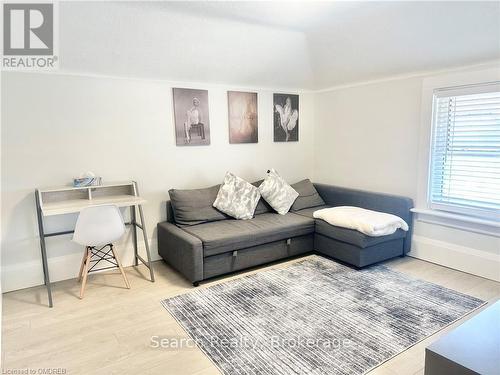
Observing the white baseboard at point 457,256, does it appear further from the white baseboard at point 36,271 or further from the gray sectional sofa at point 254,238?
the white baseboard at point 36,271

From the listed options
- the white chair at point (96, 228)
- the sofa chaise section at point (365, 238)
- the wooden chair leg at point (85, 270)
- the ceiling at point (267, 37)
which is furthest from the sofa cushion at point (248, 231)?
the ceiling at point (267, 37)

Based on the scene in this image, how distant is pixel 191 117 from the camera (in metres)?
3.92

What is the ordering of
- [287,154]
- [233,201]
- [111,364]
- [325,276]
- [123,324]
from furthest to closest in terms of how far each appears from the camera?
1. [287,154]
2. [233,201]
3. [325,276]
4. [123,324]
5. [111,364]

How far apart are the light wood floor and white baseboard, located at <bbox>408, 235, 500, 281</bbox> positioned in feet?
0.30

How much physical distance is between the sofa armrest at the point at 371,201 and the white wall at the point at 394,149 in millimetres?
126

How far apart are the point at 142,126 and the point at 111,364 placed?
92.0 inches

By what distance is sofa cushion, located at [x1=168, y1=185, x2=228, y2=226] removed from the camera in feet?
11.8

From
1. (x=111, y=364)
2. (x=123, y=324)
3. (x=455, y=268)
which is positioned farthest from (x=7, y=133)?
(x=455, y=268)

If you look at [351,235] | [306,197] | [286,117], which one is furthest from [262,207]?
[286,117]

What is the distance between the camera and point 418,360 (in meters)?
2.09

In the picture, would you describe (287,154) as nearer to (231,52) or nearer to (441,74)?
(231,52)

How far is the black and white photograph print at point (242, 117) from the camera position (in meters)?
4.24

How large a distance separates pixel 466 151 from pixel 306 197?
184 cm

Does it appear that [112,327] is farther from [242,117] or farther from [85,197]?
[242,117]
